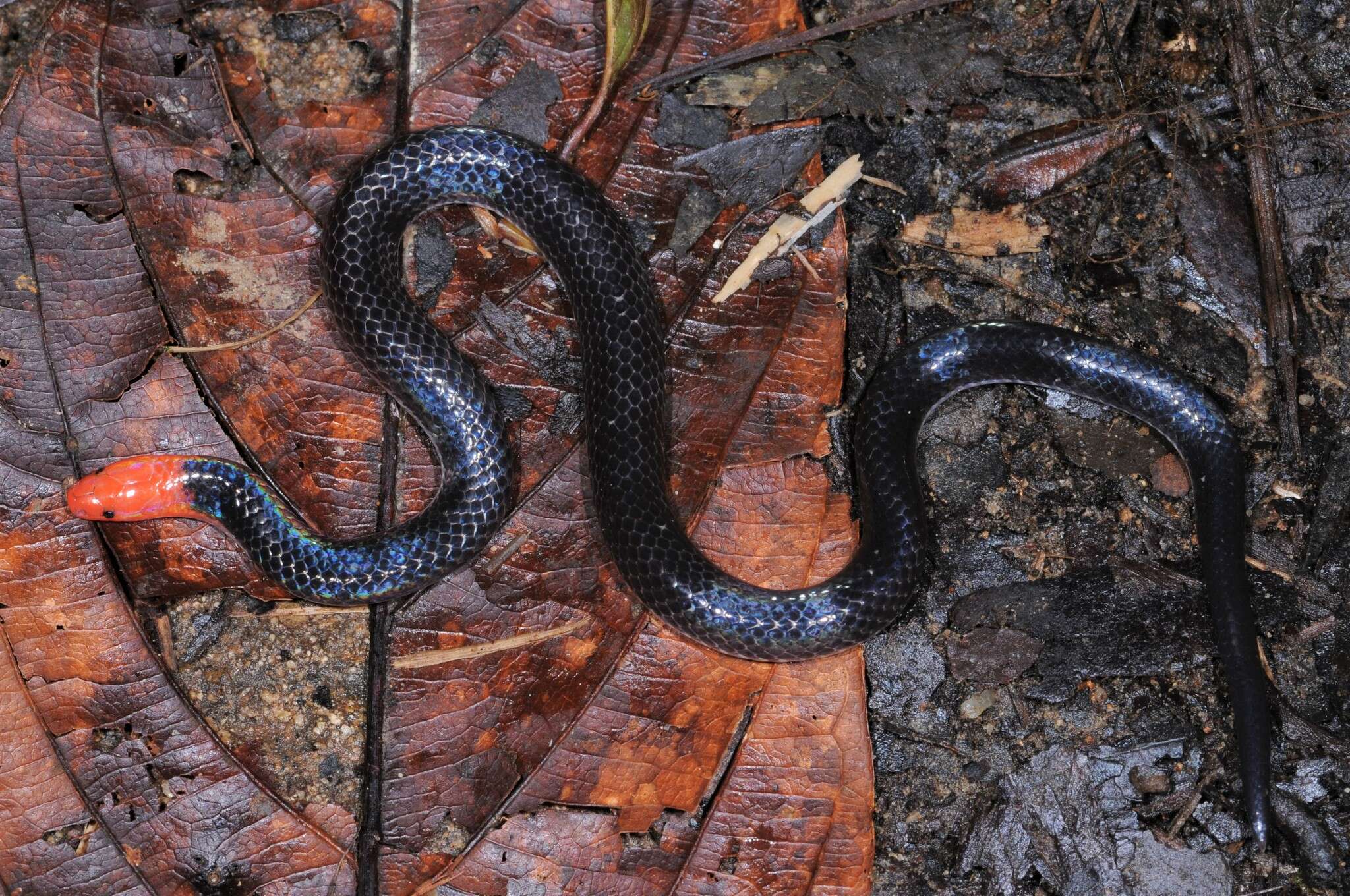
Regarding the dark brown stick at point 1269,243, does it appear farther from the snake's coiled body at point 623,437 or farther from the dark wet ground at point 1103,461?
the snake's coiled body at point 623,437

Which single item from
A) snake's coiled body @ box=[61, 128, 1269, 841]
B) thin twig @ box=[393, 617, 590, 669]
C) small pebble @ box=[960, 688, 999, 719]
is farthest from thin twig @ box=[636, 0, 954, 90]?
small pebble @ box=[960, 688, 999, 719]

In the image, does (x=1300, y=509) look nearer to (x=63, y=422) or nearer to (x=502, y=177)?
(x=502, y=177)

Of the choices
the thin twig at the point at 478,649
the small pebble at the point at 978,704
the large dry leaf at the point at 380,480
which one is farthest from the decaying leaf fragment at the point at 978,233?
the thin twig at the point at 478,649

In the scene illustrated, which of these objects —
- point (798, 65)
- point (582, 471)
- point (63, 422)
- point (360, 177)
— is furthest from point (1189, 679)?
point (63, 422)

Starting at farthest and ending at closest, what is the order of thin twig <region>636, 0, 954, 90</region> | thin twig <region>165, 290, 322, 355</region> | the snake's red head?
thin twig <region>636, 0, 954, 90</region>
thin twig <region>165, 290, 322, 355</region>
the snake's red head

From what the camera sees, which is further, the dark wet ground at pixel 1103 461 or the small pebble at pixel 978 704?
the small pebble at pixel 978 704

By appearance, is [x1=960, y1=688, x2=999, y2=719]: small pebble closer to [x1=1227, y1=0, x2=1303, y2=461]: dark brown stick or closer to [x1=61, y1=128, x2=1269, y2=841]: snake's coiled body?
[x1=61, y1=128, x2=1269, y2=841]: snake's coiled body
